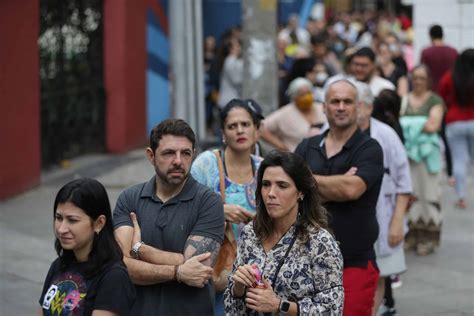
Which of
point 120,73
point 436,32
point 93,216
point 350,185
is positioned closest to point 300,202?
point 93,216

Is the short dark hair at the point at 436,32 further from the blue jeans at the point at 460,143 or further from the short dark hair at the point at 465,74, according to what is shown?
the short dark hair at the point at 465,74

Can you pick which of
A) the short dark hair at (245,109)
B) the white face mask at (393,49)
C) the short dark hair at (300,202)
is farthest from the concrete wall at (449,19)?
the short dark hair at (300,202)

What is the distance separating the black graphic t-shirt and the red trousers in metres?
2.22

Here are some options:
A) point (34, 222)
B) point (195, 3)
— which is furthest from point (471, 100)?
point (34, 222)

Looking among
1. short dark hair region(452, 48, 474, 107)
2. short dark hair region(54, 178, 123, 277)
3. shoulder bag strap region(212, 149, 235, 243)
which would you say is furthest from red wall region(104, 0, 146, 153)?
short dark hair region(54, 178, 123, 277)

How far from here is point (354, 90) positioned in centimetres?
707

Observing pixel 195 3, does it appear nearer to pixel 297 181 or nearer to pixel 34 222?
pixel 34 222

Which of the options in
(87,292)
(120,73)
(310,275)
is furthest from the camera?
(120,73)

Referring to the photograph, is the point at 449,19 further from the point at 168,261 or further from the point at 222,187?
the point at 168,261

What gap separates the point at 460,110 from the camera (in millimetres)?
12695

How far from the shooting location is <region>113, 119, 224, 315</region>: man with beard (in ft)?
17.9

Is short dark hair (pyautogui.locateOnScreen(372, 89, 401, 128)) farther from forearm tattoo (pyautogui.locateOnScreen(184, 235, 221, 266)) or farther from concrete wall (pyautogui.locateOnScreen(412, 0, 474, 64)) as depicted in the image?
concrete wall (pyautogui.locateOnScreen(412, 0, 474, 64))

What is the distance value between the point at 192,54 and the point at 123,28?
20.3 ft

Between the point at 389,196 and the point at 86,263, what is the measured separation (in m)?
3.64
